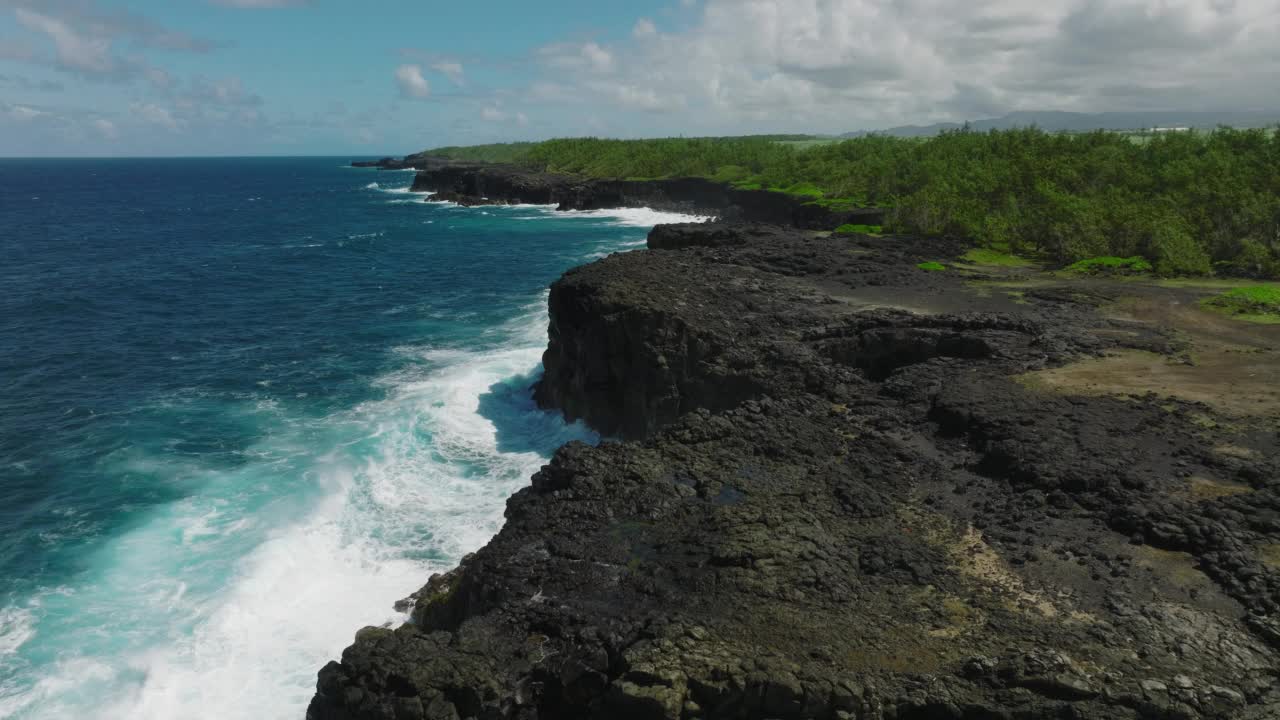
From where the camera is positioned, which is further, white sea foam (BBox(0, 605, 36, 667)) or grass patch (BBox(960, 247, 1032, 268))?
grass patch (BBox(960, 247, 1032, 268))

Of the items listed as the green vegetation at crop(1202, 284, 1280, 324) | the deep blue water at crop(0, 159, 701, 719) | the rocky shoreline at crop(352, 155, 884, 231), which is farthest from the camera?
the rocky shoreline at crop(352, 155, 884, 231)

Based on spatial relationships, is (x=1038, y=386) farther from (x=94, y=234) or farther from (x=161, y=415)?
(x=94, y=234)

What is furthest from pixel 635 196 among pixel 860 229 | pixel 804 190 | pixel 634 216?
pixel 860 229

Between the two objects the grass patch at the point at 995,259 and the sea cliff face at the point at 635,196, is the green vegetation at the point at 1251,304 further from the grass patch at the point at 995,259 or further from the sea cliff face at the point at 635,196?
the sea cliff face at the point at 635,196

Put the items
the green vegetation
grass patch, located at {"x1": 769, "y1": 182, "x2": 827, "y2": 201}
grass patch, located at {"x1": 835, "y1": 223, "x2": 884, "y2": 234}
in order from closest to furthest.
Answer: the green vegetation < grass patch, located at {"x1": 835, "y1": 223, "x2": 884, "y2": 234} < grass patch, located at {"x1": 769, "y1": 182, "x2": 827, "y2": 201}

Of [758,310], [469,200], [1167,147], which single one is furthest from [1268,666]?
[469,200]

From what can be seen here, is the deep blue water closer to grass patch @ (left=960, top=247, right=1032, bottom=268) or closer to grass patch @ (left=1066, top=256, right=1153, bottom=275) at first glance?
grass patch @ (left=960, top=247, right=1032, bottom=268)

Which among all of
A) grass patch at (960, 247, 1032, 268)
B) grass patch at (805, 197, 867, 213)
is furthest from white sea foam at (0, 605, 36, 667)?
grass patch at (805, 197, 867, 213)
